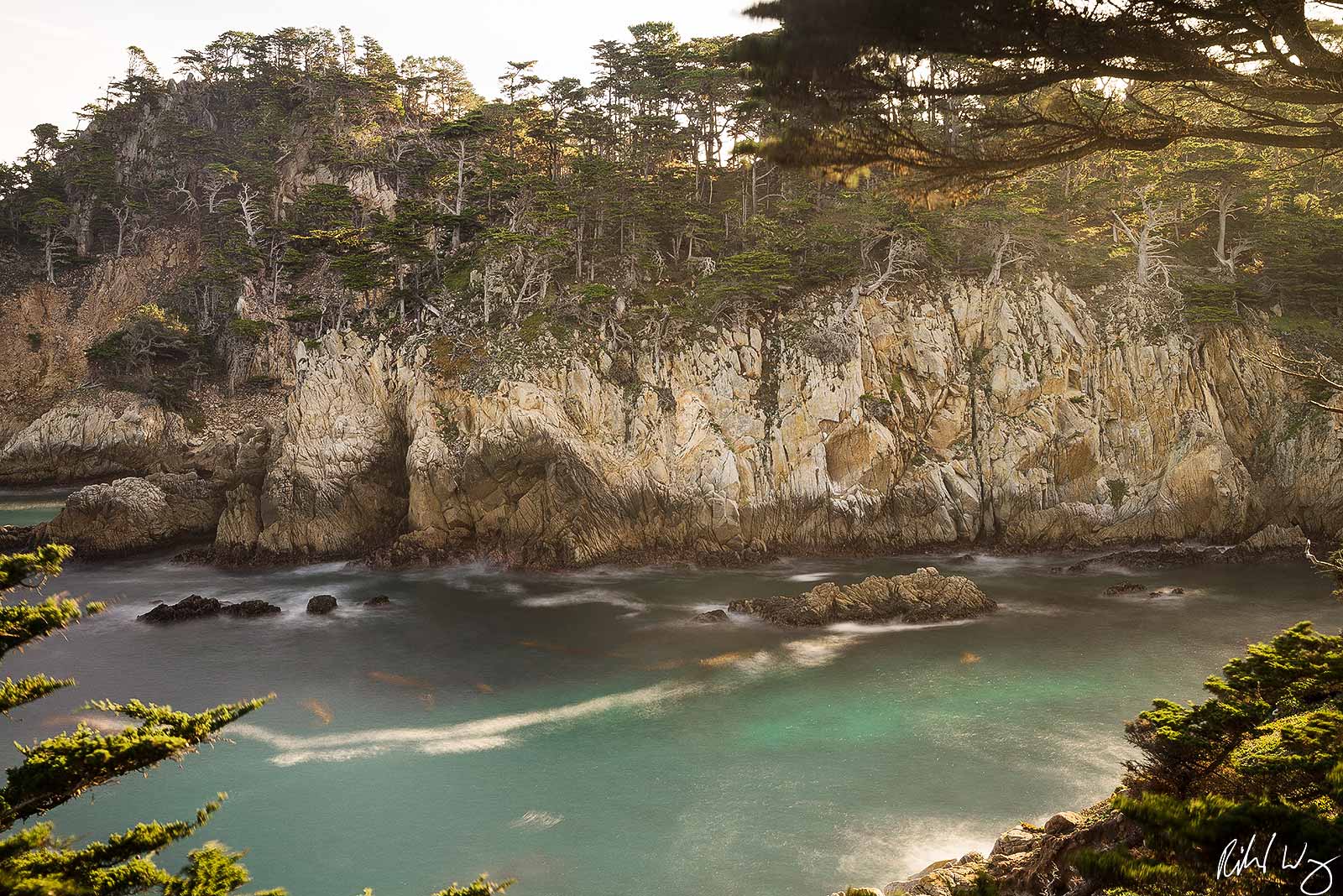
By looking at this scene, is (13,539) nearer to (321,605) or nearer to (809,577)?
(321,605)

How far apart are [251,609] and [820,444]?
21356mm

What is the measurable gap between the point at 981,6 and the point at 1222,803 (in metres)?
6.62

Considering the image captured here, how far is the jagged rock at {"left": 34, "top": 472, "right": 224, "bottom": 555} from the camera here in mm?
30672

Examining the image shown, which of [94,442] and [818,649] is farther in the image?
[94,442]

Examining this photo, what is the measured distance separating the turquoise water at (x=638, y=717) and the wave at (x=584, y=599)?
12 cm

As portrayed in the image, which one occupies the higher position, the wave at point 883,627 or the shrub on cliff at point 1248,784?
the shrub on cliff at point 1248,784

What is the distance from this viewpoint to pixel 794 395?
2995 cm

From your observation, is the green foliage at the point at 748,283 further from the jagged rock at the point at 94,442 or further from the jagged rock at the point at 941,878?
the jagged rock at the point at 94,442

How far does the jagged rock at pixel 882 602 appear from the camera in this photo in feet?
72.5

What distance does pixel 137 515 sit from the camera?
3133cm

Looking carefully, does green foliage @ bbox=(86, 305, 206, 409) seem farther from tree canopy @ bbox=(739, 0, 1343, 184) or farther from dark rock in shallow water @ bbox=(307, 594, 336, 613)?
tree canopy @ bbox=(739, 0, 1343, 184)

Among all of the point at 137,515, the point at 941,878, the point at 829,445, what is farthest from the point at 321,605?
the point at 941,878

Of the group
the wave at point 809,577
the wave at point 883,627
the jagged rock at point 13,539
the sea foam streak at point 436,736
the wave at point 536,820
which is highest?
the jagged rock at point 13,539
